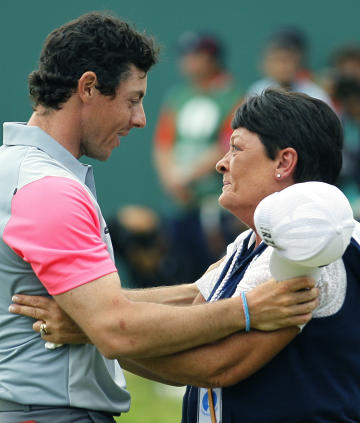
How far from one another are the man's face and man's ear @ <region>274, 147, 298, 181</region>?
22.3 inches

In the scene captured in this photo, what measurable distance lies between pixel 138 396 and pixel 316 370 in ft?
13.8

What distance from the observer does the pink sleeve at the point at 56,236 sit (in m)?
2.78

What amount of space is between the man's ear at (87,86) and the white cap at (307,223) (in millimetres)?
847

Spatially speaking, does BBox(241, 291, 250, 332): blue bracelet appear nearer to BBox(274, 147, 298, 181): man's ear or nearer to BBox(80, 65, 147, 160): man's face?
BBox(274, 147, 298, 181): man's ear

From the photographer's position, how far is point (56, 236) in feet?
9.11

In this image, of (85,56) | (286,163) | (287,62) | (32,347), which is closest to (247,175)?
(286,163)

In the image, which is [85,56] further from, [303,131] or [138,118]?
[303,131]

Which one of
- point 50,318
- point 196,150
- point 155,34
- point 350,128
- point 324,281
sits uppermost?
point 324,281

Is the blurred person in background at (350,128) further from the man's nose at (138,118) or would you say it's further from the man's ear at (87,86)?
the man's ear at (87,86)

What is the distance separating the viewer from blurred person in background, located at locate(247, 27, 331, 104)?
8164 millimetres

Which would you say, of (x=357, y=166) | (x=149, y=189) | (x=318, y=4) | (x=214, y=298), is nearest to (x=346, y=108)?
(x=357, y=166)

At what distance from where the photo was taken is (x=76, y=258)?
278 cm

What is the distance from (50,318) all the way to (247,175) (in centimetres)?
81

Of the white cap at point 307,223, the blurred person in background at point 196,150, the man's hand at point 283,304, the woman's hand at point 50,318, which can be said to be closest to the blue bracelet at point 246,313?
the man's hand at point 283,304
